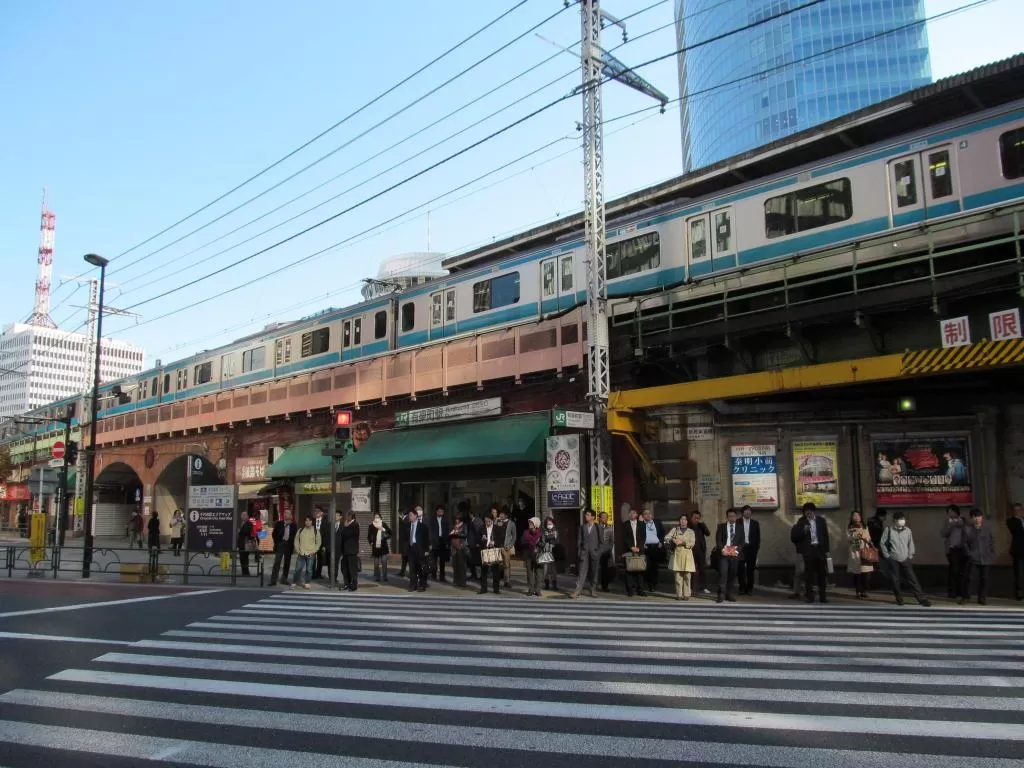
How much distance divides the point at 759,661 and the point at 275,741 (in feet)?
16.6

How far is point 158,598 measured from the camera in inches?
606

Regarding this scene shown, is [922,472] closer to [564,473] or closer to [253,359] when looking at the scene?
[564,473]

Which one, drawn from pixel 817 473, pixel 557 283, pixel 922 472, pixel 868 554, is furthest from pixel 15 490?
pixel 922 472

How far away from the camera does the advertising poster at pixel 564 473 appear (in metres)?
19.2

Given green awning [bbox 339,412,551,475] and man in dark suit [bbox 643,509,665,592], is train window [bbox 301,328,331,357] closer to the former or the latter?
green awning [bbox 339,412,551,475]

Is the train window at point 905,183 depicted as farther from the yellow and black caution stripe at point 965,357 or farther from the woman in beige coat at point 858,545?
the woman in beige coat at point 858,545

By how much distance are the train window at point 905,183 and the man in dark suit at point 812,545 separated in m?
6.32

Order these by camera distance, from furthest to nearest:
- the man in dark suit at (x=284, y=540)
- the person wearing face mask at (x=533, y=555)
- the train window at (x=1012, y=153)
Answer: the man in dark suit at (x=284, y=540) < the person wearing face mask at (x=533, y=555) < the train window at (x=1012, y=153)

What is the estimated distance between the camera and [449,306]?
25.4 metres

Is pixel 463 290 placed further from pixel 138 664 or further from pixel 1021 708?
pixel 1021 708

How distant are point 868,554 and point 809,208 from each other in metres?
7.41

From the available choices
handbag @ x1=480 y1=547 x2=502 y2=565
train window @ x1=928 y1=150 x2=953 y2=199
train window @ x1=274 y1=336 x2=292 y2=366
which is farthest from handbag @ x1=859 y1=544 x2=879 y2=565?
train window @ x1=274 y1=336 x2=292 y2=366

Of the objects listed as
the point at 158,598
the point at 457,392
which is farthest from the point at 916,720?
the point at 457,392

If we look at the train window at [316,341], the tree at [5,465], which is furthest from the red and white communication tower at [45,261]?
the train window at [316,341]
